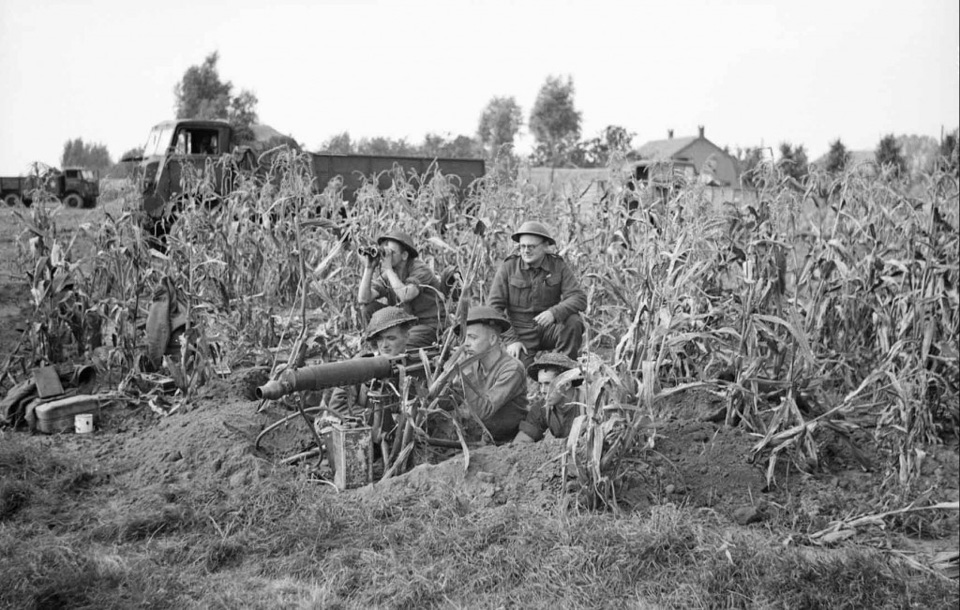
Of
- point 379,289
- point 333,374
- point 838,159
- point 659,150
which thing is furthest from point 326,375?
point 838,159

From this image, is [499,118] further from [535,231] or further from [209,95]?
[535,231]

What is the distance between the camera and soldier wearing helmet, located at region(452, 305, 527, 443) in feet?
14.8

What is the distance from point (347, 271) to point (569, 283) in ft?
5.69

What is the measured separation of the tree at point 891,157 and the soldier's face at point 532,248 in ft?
9.18

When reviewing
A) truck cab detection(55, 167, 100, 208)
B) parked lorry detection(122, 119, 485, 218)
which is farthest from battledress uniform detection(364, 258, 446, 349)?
truck cab detection(55, 167, 100, 208)

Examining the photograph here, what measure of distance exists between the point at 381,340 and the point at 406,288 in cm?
87

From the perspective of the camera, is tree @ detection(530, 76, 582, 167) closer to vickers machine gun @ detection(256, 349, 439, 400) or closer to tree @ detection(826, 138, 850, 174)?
tree @ detection(826, 138, 850, 174)

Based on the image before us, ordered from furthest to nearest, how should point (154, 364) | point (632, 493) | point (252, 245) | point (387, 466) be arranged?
point (252, 245) → point (154, 364) → point (387, 466) → point (632, 493)

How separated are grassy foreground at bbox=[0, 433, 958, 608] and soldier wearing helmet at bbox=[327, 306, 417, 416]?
2.31 feet

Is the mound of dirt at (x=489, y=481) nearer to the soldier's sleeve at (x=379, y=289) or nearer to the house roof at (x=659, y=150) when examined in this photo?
the soldier's sleeve at (x=379, y=289)

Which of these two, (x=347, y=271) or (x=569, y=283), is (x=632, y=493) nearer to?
(x=569, y=283)

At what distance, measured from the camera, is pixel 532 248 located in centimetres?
551

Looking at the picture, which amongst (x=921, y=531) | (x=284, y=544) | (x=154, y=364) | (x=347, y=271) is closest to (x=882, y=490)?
(x=921, y=531)

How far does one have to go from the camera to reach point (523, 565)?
10.5 feet
